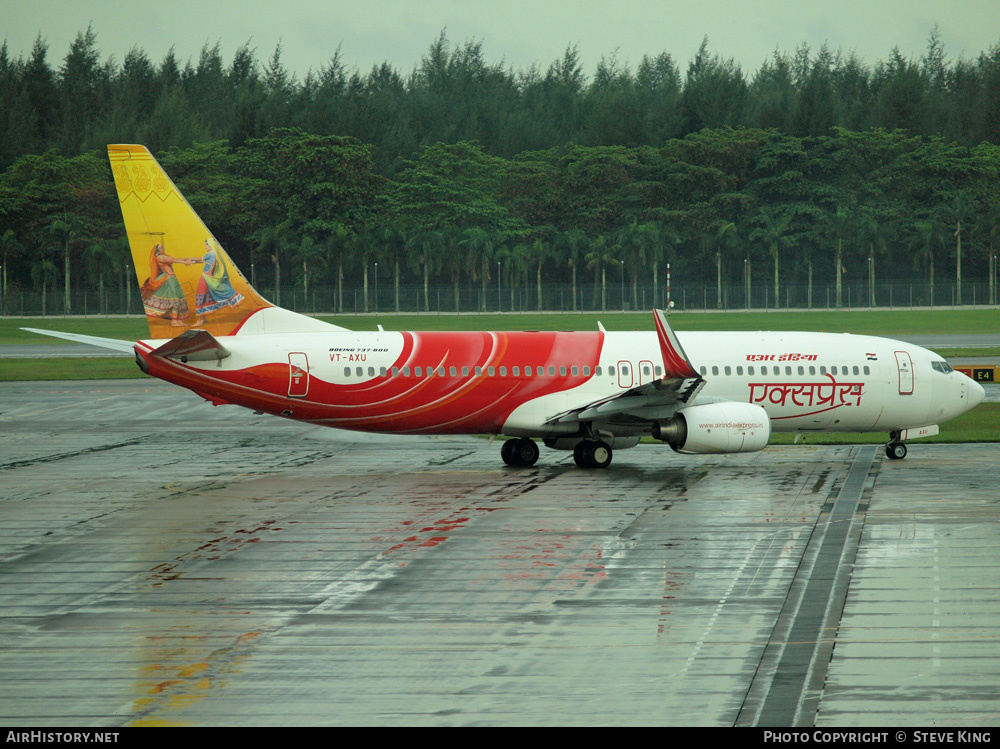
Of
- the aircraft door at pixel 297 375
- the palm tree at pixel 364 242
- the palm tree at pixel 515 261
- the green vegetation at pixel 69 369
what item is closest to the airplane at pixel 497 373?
the aircraft door at pixel 297 375

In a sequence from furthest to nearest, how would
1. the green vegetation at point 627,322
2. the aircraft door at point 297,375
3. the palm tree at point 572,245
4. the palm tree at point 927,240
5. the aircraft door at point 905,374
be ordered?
1. the palm tree at point 572,245
2. the palm tree at point 927,240
3. the green vegetation at point 627,322
4. the aircraft door at point 905,374
5. the aircraft door at point 297,375

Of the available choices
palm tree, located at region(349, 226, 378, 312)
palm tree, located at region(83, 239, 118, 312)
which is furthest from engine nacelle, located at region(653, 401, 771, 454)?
palm tree, located at region(83, 239, 118, 312)

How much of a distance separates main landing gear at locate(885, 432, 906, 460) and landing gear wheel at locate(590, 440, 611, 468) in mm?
7961

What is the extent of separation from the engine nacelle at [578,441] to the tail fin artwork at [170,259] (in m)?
8.58

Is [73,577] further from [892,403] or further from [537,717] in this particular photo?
Answer: [892,403]

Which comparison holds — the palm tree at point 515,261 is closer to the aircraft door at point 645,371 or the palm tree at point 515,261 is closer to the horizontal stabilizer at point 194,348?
the aircraft door at point 645,371

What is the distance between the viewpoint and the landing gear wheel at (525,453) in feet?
102

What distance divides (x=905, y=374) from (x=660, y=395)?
24.8ft

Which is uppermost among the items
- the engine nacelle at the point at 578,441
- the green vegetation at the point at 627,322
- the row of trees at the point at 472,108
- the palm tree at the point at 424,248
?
the row of trees at the point at 472,108

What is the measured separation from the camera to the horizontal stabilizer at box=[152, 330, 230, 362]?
2862 cm

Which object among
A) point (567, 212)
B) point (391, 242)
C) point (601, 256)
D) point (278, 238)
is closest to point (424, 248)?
point (391, 242)

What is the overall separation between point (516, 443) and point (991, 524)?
1263 cm

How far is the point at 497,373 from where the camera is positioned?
30203mm

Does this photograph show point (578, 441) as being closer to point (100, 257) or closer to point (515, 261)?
point (515, 261)
